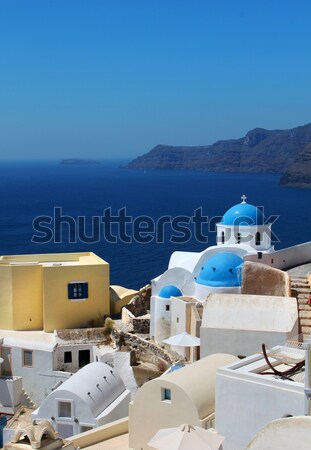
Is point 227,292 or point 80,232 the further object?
point 80,232

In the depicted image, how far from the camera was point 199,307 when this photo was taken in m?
22.3

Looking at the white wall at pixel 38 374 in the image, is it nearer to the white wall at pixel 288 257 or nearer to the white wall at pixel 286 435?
the white wall at pixel 288 257

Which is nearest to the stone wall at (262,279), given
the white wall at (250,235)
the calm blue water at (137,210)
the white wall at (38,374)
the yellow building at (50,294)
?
the white wall at (250,235)

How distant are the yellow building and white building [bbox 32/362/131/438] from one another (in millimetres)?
5968

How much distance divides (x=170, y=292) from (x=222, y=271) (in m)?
2.28

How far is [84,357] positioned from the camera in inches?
936

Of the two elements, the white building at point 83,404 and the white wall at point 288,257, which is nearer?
the white building at point 83,404

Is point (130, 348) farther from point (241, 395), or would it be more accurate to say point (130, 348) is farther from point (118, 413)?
point (241, 395)

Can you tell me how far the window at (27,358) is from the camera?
23141 mm

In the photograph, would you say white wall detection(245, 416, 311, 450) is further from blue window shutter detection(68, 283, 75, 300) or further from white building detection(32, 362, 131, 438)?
blue window shutter detection(68, 283, 75, 300)

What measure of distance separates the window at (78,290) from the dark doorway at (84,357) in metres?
2.17

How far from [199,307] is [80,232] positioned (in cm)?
5071

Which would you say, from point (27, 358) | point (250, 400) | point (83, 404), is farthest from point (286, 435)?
point (27, 358)

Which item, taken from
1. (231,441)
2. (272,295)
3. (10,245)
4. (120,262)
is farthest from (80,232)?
(231,441)
